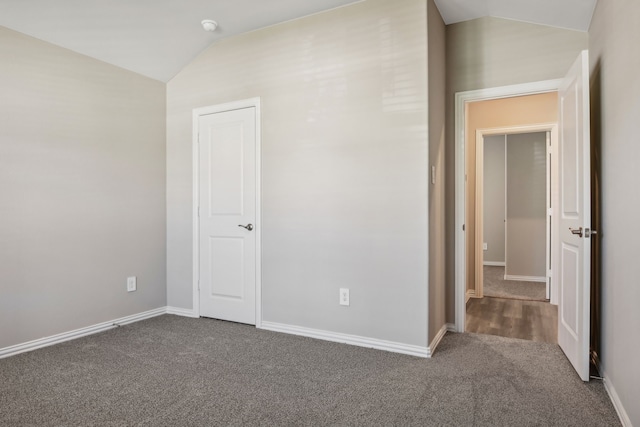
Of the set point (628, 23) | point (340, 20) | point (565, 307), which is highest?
point (340, 20)

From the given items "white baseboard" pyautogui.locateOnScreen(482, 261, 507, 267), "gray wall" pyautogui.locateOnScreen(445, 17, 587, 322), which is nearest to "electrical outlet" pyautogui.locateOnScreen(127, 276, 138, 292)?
"gray wall" pyautogui.locateOnScreen(445, 17, 587, 322)

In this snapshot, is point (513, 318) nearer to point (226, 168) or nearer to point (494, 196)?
point (226, 168)

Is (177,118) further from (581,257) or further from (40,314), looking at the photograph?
(581,257)

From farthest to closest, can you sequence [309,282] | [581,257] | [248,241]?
[248,241] → [309,282] → [581,257]

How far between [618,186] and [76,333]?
3.91m

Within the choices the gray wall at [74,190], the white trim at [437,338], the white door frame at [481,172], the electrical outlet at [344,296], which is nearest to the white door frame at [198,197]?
the gray wall at [74,190]

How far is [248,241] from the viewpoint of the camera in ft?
11.5

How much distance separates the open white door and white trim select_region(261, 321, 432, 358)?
0.93m

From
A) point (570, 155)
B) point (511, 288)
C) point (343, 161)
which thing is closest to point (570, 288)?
point (570, 155)

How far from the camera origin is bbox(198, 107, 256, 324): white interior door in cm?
348

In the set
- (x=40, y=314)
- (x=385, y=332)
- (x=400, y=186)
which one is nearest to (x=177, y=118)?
(x=40, y=314)

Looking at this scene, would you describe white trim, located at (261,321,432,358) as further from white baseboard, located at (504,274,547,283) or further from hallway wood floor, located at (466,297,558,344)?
white baseboard, located at (504,274,547,283)

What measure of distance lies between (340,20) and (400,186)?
1.40 m

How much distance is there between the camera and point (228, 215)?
3.61 meters
